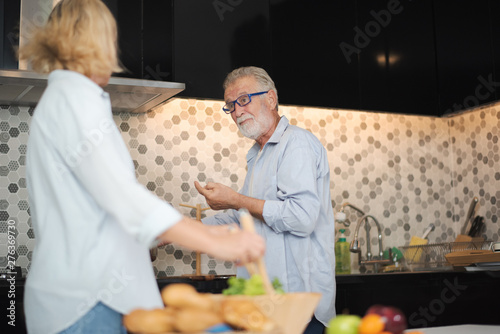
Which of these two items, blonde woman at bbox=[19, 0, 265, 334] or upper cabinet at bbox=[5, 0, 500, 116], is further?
upper cabinet at bbox=[5, 0, 500, 116]

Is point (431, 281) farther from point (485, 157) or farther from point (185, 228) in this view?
point (185, 228)

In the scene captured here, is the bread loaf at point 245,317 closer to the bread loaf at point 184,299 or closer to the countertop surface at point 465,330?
the bread loaf at point 184,299

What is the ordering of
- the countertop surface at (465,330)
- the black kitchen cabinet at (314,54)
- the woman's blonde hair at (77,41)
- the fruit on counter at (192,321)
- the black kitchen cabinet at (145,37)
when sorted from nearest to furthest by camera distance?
the fruit on counter at (192,321)
the woman's blonde hair at (77,41)
the countertop surface at (465,330)
the black kitchen cabinet at (145,37)
the black kitchen cabinet at (314,54)

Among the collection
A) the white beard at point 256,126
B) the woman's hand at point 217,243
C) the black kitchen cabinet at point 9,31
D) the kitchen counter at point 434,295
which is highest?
the black kitchen cabinet at point 9,31

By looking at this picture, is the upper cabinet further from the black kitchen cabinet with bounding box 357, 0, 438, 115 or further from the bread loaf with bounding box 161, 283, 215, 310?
the bread loaf with bounding box 161, 283, 215, 310

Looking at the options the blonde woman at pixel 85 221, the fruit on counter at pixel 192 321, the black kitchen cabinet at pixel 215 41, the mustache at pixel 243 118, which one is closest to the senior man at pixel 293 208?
the mustache at pixel 243 118

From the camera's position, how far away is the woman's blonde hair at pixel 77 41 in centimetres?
123

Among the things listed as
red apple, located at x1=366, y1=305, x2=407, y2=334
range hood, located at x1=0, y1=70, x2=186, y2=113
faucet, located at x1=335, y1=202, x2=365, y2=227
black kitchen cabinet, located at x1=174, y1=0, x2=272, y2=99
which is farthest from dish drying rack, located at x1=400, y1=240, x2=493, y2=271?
red apple, located at x1=366, y1=305, x2=407, y2=334

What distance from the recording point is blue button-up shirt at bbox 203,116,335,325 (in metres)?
2.13

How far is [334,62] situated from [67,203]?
2342 mm

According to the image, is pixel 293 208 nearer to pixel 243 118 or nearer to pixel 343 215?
pixel 243 118

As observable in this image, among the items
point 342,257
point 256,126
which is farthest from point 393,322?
point 342,257


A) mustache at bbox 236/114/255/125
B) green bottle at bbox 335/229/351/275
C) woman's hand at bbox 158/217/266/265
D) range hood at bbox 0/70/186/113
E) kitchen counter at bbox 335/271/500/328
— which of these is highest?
range hood at bbox 0/70/186/113

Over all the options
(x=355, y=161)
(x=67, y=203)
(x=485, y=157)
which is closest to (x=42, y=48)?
(x=67, y=203)
